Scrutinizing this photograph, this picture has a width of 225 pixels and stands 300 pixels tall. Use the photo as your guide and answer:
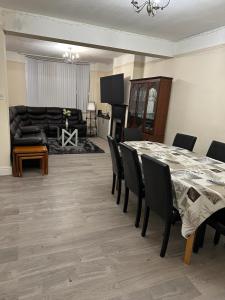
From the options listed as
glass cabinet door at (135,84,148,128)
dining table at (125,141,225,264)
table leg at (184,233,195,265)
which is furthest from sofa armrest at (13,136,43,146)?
table leg at (184,233,195,265)

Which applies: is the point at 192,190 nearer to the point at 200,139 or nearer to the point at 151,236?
the point at 151,236

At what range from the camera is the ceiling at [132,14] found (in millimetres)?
2736

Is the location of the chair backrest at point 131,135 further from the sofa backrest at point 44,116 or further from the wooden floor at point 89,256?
the sofa backrest at point 44,116

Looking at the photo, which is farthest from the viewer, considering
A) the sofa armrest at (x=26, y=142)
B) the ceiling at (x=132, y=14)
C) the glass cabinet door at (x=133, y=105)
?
the glass cabinet door at (x=133, y=105)

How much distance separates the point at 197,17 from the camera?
3.06 meters

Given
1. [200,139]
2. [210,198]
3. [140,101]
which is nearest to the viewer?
[210,198]

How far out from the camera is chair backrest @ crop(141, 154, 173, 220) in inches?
70.4

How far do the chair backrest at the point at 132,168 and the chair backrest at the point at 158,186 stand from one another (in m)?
0.20

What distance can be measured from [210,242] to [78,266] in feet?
4.49

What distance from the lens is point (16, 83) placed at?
22.5 ft

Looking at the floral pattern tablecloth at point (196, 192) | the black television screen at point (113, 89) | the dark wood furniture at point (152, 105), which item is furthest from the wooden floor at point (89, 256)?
the black television screen at point (113, 89)

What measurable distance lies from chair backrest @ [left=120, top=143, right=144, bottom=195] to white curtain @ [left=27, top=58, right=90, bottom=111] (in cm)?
568

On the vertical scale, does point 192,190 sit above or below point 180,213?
above

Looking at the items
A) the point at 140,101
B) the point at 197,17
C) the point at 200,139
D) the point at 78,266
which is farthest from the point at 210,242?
the point at 140,101
